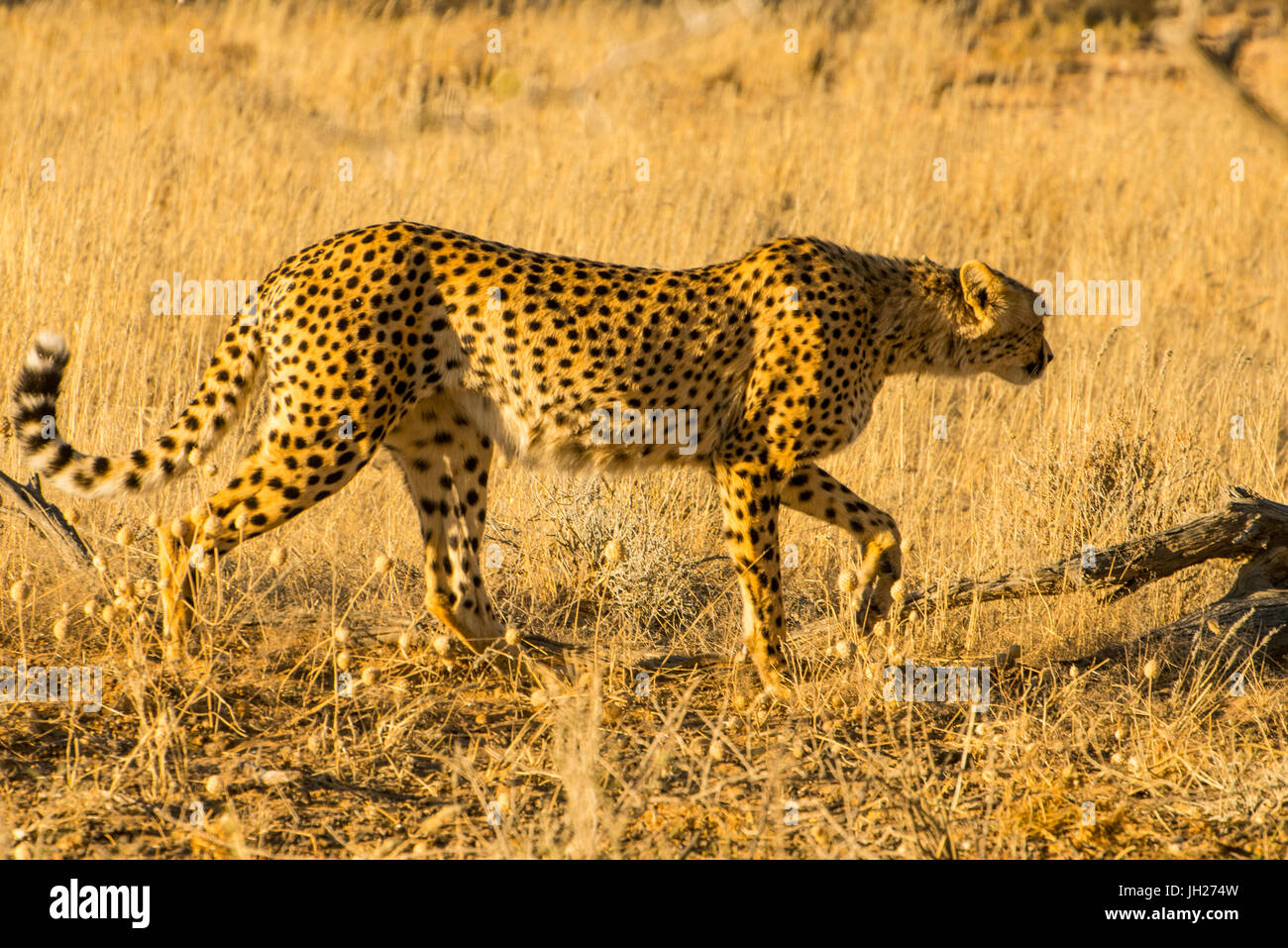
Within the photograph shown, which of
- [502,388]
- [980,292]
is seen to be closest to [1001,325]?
[980,292]

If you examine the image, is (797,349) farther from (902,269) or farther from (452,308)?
(452,308)

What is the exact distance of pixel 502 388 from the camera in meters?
3.66

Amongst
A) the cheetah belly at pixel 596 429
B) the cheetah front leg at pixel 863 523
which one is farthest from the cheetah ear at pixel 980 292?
the cheetah belly at pixel 596 429

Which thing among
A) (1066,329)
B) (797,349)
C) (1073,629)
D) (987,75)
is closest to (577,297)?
(797,349)

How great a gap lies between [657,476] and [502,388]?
4.64 ft

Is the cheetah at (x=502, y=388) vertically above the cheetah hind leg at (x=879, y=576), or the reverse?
the cheetah at (x=502, y=388)

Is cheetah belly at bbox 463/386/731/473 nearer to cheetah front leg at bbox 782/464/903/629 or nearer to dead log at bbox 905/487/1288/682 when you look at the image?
cheetah front leg at bbox 782/464/903/629

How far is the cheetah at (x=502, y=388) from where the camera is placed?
3.45m

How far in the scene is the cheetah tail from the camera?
11.0 ft

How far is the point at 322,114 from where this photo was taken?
9.84 m

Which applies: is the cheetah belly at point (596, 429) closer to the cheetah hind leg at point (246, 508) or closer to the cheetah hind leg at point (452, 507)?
the cheetah hind leg at point (452, 507)

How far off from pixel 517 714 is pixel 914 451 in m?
2.82

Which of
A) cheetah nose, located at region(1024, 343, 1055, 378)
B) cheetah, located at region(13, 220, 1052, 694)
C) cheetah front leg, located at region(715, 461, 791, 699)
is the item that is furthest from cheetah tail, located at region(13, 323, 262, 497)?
cheetah nose, located at region(1024, 343, 1055, 378)

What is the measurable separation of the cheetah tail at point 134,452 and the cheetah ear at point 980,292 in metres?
2.07
